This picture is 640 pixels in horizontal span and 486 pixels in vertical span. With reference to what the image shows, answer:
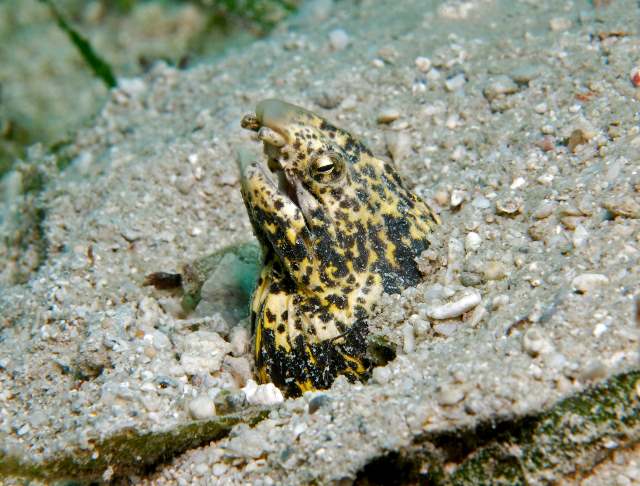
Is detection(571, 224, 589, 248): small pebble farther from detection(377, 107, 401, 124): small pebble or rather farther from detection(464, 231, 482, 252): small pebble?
detection(377, 107, 401, 124): small pebble

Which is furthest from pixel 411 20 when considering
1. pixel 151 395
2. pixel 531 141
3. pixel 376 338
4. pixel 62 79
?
pixel 62 79

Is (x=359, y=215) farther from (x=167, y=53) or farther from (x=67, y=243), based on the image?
(x=167, y=53)

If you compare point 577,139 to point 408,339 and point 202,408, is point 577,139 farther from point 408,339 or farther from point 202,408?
point 202,408

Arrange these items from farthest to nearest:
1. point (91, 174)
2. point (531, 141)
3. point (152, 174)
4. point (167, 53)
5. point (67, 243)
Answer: point (167, 53), point (91, 174), point (152, 174), point (67, 243), point (531, 141)

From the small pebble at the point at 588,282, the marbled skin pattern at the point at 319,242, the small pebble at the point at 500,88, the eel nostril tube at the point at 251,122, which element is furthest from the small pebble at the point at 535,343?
the small pebble at the point at 500,88

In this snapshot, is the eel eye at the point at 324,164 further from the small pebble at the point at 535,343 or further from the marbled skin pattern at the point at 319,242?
the small pebble at the point at 535,343

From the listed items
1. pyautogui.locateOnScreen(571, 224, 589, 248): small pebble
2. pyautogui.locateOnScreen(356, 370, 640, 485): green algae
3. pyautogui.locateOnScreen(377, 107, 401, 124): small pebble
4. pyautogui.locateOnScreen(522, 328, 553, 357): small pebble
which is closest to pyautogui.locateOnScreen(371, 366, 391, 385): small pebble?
pyautogui.locateOnScreen(356, 370, 640, 485): green algae

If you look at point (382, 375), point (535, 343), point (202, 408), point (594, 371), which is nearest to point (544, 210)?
point (535, 343)

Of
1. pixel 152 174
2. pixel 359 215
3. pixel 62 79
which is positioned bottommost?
pixel 62 79
